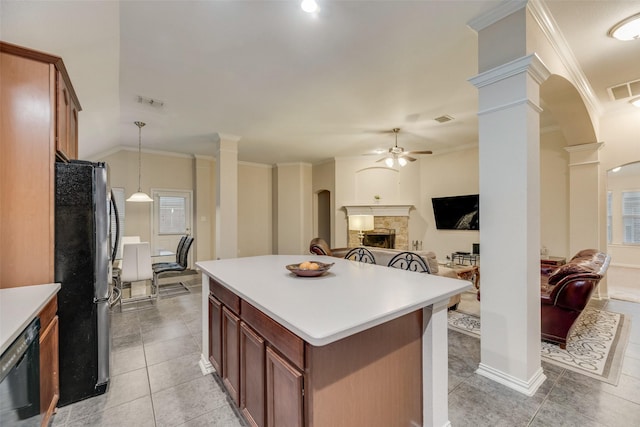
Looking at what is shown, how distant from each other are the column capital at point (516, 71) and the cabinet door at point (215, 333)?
2606 mm

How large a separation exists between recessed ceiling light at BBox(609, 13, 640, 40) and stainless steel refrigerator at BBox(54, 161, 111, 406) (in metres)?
4.24

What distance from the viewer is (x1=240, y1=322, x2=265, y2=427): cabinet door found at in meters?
1.43

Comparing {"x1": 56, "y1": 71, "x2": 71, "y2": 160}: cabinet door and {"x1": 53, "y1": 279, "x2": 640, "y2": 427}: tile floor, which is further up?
{"x1": 56, "y1": 71, "x2": 71, "y2": 160}: cabinet door

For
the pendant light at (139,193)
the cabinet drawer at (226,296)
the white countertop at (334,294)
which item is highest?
the pendant light at (139,193)

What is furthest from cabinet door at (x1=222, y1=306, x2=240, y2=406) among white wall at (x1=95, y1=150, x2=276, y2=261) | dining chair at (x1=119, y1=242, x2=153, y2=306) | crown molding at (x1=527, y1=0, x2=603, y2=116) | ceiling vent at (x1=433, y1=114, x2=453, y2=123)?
Result: white wall at (x1=95, y1=150, x2=276, y2=261)

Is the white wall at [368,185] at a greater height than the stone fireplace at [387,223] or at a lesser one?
greater

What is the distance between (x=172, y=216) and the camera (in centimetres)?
642

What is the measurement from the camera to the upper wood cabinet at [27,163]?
1658 mm

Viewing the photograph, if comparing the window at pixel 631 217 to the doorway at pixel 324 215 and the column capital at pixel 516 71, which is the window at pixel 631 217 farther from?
the column capital at pixel 516 71

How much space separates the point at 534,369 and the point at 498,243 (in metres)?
0.96

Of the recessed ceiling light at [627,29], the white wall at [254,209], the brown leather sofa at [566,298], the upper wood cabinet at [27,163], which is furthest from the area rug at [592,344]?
the white wall at [254,209]

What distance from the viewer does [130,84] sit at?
3199 mm

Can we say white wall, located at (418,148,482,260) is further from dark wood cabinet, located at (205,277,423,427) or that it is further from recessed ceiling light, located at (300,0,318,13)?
dark wood cabinet, located at (205,277,423,427)

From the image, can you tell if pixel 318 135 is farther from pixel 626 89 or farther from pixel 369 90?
pixel 626 89
